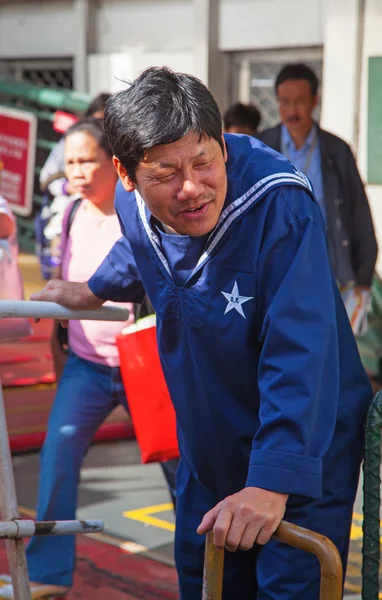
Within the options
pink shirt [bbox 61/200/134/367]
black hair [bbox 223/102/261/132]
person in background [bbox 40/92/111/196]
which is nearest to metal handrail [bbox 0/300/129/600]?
pink shirt [bbox 61/200/134/367]

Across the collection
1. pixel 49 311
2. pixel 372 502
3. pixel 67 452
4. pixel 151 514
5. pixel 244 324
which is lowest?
pixel 151 514

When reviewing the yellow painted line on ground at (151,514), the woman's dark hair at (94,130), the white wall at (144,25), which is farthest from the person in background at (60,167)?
the white wall at (144,25)

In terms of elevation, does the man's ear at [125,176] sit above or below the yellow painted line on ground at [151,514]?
above

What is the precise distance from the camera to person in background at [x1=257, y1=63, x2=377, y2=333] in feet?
18.2

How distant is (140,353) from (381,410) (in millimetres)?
1325

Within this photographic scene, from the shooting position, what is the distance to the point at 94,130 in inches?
157

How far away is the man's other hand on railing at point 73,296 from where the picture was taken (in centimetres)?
283

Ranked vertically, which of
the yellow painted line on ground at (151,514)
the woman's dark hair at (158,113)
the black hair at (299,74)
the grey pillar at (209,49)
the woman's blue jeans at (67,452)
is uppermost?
the grey pillar at (209,49)

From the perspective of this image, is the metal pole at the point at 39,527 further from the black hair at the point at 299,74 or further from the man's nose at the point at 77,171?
the black hair at the point at 299,74

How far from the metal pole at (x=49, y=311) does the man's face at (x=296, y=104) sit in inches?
120

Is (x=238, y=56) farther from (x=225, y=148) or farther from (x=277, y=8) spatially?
(x=225, y=148)

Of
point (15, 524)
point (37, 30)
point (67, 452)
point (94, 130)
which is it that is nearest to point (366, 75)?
point (94, 130)

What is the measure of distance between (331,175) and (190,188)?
3.56m

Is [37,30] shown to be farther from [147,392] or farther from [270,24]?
[147,392]
